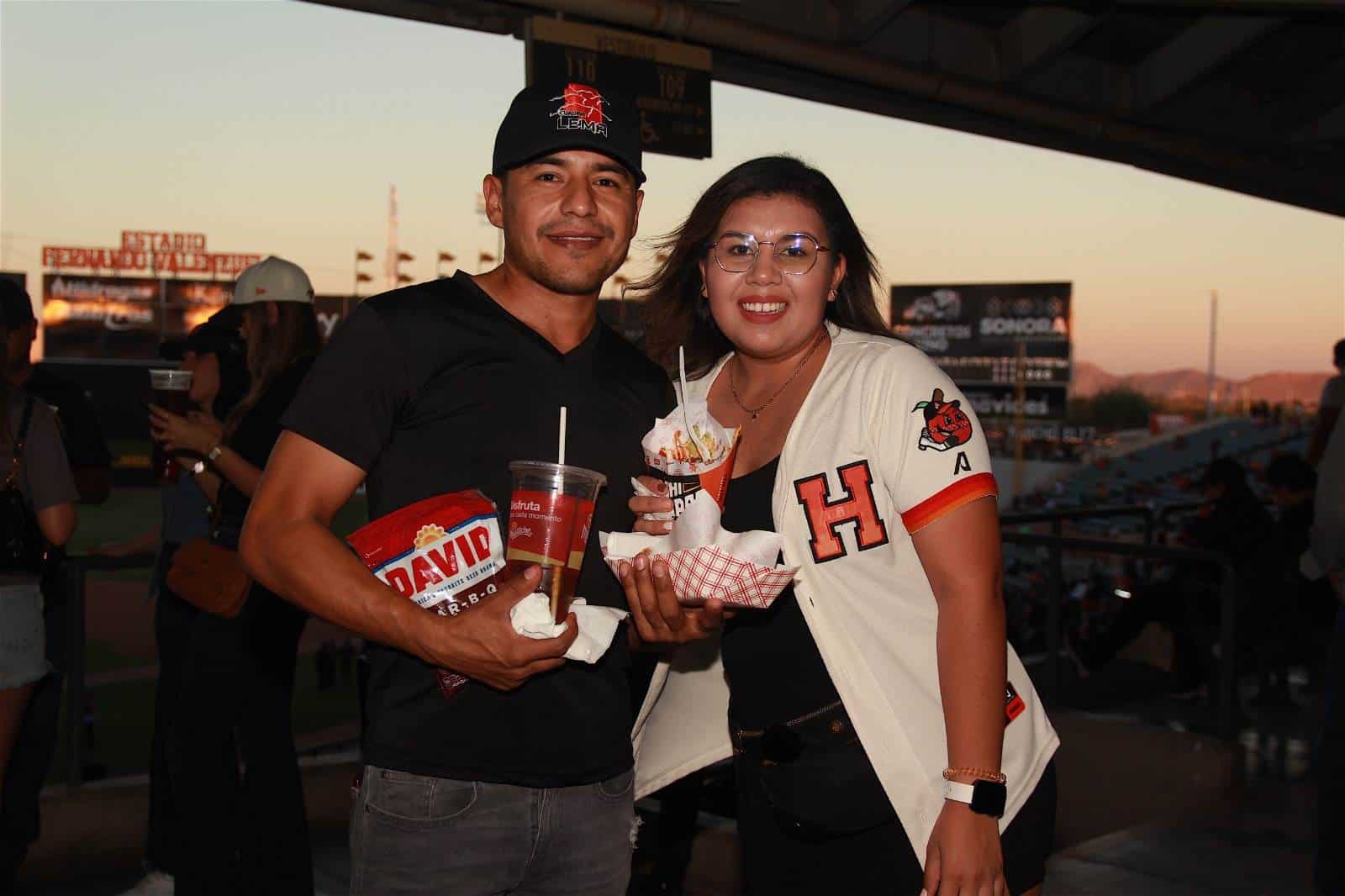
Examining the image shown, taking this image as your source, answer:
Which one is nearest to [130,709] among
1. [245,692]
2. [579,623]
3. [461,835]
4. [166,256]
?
[245,692]

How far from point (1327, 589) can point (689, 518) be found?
744 cm

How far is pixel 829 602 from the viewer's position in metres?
2.36

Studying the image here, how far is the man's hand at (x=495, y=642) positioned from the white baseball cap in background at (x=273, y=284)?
2.40 m

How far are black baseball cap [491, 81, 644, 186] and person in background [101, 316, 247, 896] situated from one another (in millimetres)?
2191

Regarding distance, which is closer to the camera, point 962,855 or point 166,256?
point 962,855

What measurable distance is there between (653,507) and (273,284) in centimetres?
241

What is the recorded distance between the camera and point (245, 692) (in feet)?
13.0

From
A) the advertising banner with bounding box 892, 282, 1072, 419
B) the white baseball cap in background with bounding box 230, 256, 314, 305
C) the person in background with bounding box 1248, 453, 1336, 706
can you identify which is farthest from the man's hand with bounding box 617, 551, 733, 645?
the advertising banner with bounding box 892, 282, 1072, 419

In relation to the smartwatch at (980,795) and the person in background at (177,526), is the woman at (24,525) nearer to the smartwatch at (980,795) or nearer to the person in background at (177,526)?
the person in background at (177,526)

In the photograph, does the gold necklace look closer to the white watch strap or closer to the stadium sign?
the white watch strap

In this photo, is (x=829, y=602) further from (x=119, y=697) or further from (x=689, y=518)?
(x=119, y=697)

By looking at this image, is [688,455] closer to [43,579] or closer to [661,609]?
[661,609]

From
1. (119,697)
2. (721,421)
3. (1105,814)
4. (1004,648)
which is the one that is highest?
(721,421)

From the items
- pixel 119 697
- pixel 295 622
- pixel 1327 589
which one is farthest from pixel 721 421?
pixel 119 697
